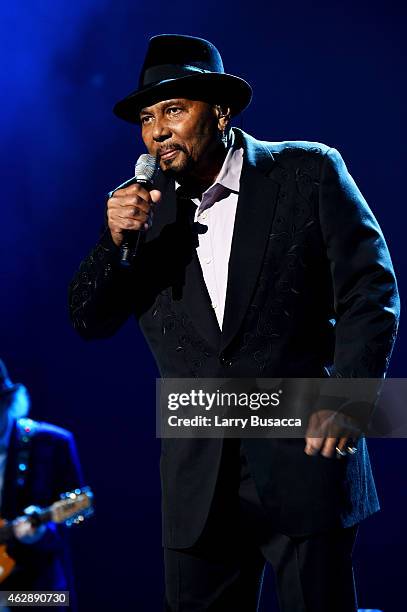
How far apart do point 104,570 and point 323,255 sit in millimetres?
2148

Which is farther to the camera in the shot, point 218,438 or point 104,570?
point 104,570

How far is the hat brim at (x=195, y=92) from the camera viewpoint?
69.6 inches

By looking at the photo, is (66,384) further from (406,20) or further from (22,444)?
(406,20)

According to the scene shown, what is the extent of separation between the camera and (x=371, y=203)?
3.01 metres

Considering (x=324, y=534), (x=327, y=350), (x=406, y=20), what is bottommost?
(x=324, y=534)

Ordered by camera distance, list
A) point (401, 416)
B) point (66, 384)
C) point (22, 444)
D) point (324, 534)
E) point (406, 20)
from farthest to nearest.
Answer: point (66, 384) → point (406, 20) → point (22, 444) → point (401, 416) → point (324, 534)

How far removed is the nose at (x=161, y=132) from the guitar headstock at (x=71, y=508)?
3.21 ft

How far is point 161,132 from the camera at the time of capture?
1.75 meters

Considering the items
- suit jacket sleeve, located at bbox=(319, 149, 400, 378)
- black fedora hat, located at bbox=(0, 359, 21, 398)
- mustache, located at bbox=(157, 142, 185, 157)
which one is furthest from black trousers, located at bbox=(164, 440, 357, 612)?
black fedora hat, located at bbox=(0, 359, 21, 398)

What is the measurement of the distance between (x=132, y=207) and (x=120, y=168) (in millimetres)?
1595

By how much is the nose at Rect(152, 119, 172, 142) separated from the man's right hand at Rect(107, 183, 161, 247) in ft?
0.75

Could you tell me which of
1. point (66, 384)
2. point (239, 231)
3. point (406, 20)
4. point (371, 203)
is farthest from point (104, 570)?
point (406, 20)

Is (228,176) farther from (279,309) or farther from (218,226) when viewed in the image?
(279,309)

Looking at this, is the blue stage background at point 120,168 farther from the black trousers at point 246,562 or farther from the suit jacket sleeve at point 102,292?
the black trousers at point 246,562
